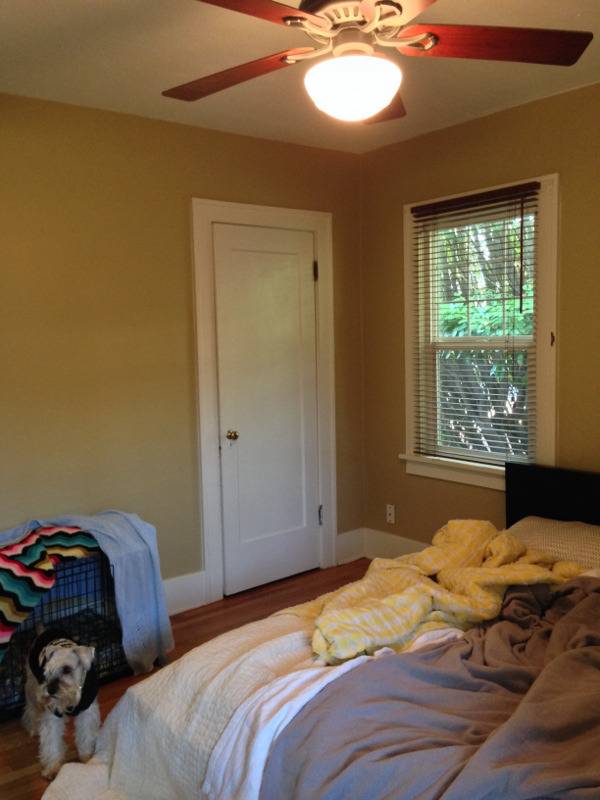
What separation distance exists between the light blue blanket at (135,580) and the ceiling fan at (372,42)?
1.97m

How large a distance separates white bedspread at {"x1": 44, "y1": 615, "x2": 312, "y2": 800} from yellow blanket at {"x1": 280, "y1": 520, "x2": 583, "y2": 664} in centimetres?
13

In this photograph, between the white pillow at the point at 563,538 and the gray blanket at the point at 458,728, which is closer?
the gray blanket at the point at 458,728

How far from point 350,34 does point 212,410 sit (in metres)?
2.25

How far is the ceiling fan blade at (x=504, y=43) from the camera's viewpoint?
67.5 inches

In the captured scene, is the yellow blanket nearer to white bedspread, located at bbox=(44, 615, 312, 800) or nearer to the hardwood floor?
white bedspread, located at bbox=(44, 615, 312, 800)

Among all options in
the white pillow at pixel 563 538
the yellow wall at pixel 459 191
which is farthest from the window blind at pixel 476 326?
the white pillow at pixel 563 538

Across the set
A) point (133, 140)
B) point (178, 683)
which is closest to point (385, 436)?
point (133, 140)

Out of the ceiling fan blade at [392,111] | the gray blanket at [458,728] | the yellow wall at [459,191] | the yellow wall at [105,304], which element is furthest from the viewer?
the yellow wall at [459,191]

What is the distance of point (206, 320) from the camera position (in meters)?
3.64

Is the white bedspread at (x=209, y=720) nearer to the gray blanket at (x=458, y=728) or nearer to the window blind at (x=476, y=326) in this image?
the gray blanket at (x=458, y=728)

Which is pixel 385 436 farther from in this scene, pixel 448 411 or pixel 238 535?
pixel 238 535

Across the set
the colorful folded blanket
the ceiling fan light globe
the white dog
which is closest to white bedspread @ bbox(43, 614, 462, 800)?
the white dog

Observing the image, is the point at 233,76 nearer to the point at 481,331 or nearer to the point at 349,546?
the point at 481,331

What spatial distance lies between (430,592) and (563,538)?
39.1 inches
